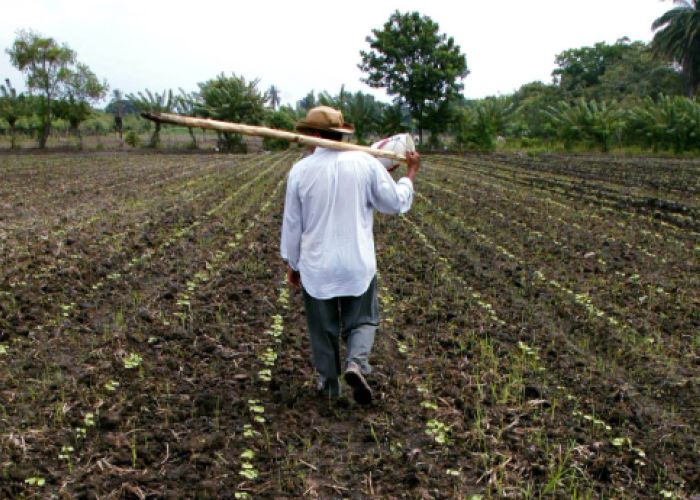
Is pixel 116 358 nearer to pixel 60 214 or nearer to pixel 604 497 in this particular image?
pixel 604 497

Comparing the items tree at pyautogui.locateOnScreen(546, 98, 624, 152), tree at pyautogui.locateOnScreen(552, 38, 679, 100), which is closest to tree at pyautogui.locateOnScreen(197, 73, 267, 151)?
tree at pyautogui.locateOnScreen(546, 98, 624, 152)

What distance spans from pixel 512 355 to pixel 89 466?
277 cm

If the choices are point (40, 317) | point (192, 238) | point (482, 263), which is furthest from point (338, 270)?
point (192, 238)

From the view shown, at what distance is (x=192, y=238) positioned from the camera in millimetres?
8367

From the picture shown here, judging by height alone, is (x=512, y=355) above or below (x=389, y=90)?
below

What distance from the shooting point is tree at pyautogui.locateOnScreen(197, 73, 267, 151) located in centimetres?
3603

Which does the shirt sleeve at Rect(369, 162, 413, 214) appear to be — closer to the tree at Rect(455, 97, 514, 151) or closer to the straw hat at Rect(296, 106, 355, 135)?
the straw hat at Rect(296, 106, 355, 135)

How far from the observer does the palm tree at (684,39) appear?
40.4 m

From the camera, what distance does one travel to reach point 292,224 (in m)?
3.52

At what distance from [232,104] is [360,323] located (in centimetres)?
3439

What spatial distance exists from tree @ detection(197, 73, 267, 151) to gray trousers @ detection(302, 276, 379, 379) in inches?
1304

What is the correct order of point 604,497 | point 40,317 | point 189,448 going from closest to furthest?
point 604,497 → point 189,448 → point 40,317

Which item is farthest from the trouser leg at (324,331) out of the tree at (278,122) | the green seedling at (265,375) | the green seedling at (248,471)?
the tree at (278,122)

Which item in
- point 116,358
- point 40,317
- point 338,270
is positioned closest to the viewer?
point 338,270
